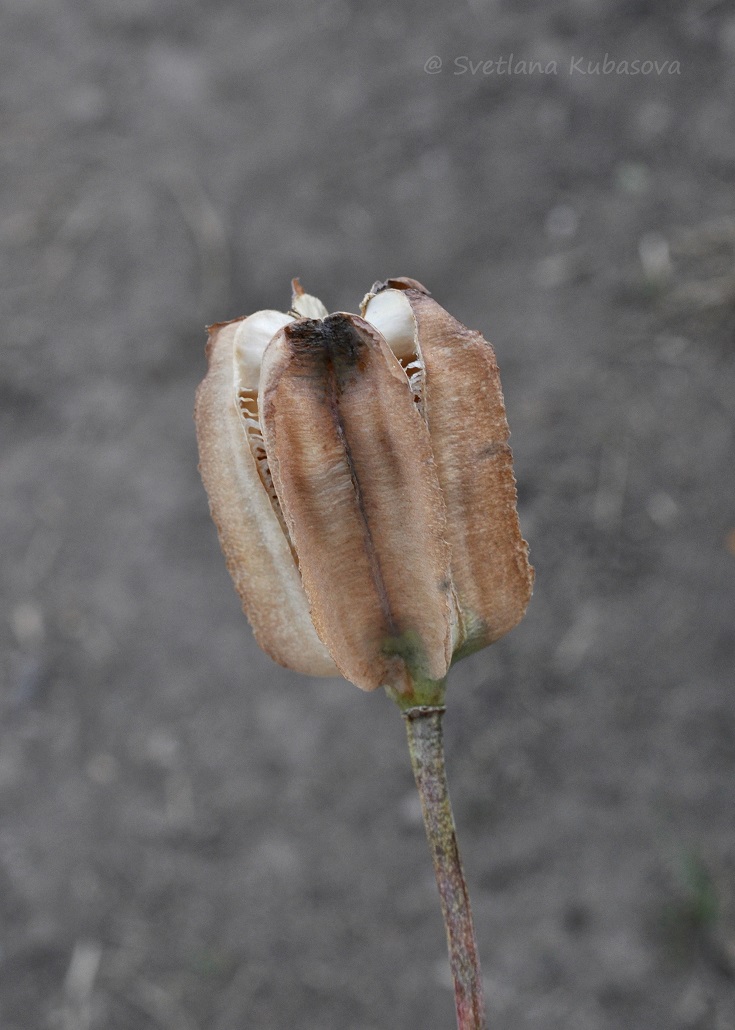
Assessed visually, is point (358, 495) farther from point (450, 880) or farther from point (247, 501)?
point (450, 880)

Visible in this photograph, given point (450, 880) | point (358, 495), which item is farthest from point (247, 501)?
point (450, 880)

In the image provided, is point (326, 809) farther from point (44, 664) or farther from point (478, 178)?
point (478, 178)

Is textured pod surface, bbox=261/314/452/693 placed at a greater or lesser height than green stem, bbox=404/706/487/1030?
greater

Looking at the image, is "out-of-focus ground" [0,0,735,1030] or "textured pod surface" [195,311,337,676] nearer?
"textured pod surface" [195,311,337,676]

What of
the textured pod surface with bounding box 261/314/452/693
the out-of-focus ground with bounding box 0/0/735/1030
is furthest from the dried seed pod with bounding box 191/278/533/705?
the out-of-focus ground with bounding box 0/0/735/1030

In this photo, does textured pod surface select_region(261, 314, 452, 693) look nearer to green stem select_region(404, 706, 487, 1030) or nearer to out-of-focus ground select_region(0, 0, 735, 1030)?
green stem select_region(404, 706, 487, 1030)

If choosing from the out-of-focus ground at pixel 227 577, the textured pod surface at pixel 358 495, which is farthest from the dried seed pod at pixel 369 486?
the out-of-focus ground at pixel 227 577
